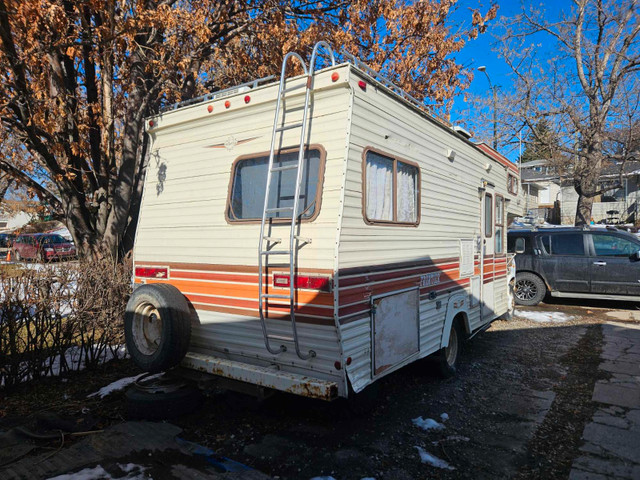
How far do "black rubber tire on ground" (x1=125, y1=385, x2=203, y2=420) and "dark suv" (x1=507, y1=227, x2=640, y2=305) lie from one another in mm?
8449

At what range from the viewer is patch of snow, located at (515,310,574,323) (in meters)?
8.50

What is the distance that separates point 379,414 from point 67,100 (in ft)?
A: 20.4

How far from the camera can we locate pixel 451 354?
530 centimetres

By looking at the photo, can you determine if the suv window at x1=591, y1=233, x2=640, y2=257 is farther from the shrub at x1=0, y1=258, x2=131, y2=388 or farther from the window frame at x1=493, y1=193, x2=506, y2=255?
the shrub at x1=0, y1=258, x2=131, y2=388

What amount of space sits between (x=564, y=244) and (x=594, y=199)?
26.6 meters

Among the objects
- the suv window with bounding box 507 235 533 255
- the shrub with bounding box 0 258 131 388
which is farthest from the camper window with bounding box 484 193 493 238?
the shrub with bounding box 0 258 131 388

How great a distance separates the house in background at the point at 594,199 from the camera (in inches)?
1022

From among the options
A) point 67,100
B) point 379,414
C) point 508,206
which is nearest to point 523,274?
point 508,206

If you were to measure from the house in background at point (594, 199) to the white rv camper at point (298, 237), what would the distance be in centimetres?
2219

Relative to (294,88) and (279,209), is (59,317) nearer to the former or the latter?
(279,209)

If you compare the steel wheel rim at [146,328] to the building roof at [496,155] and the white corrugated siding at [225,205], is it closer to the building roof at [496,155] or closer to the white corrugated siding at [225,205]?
the white corrugated siding at [225,205]

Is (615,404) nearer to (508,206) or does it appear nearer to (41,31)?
(508,206)

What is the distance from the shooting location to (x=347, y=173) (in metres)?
3.34

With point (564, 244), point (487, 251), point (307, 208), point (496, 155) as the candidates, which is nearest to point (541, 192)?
point (564, 244)
